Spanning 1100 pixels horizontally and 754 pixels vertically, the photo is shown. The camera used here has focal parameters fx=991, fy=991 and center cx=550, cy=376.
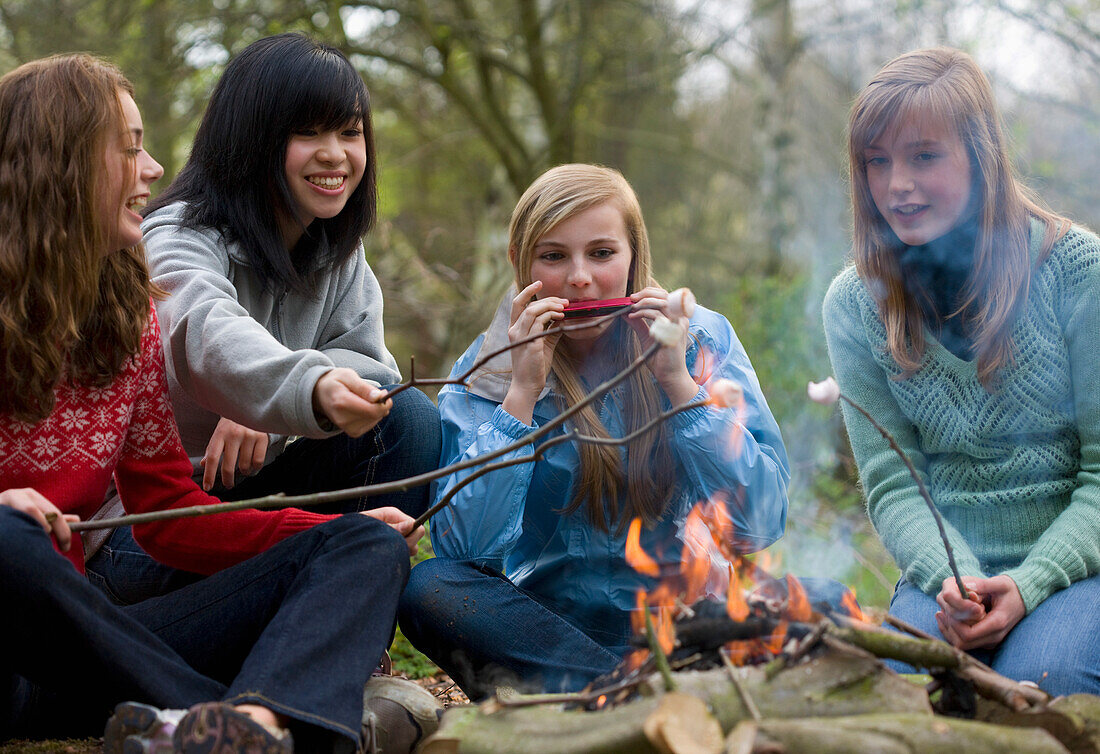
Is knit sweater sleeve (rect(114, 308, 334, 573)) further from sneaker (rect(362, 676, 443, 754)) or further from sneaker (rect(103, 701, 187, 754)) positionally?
sneaker (rect(103, 701, 187, 754))

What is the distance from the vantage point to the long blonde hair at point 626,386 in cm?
246

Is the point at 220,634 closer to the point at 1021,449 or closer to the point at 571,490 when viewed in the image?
the point at 571,490

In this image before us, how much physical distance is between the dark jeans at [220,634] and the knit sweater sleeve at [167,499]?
0.11 m

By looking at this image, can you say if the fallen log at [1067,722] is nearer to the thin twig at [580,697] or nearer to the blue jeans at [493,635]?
the thin twig at [580,697]

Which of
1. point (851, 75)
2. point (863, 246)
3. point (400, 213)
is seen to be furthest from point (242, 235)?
point (851, 75)

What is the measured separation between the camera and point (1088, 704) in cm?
169

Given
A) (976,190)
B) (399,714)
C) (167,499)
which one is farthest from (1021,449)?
(167,499)

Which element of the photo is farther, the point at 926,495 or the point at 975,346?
the point at 975,346

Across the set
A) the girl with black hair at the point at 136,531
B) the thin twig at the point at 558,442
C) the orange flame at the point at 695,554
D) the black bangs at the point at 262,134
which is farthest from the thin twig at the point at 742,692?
the black bangs at the point at 262,134

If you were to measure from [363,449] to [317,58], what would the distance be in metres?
0.98

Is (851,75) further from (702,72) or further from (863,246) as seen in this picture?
(863,246)

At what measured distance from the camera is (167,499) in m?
2.14

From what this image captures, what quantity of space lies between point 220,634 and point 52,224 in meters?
0.87

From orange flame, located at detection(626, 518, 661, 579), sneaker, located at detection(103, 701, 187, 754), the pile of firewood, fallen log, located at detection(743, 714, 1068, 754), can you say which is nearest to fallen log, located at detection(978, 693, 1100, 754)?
the pile of firewood
